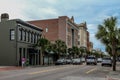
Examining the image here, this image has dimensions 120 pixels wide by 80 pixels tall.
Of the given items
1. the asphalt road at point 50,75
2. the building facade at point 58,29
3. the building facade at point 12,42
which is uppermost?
the building facade at point 58,29

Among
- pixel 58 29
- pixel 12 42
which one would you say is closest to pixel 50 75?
pixel 12 42

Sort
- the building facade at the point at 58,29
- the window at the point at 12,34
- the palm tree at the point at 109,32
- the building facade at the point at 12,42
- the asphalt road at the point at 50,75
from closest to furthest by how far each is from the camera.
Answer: the asphalt road at the point at 50,75
the palm tree at the point at 109,32
the building facade at the point at 12,42
the window at the point at 12,34
the building facade at the point at 58,29

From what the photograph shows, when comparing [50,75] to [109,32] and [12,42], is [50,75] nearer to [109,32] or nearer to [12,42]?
[109,32]

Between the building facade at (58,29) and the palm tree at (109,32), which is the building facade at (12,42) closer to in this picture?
the palm tree at (109,32)

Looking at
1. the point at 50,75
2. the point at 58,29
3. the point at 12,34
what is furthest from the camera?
the point at 58,29

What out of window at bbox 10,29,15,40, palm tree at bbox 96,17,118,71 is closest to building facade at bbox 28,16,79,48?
window at bbox 10,29,15,40

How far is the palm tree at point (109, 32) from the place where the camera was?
37500mm

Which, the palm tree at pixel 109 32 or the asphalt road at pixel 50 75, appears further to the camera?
the palm tree at pixel 109 32

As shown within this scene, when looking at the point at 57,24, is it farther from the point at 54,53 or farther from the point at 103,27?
the point at 103,27

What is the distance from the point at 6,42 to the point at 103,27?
22046 millimetres

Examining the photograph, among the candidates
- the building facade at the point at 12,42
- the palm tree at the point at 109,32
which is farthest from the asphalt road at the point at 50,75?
the building facade at the point at 12,42

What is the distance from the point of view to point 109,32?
37.8 metres

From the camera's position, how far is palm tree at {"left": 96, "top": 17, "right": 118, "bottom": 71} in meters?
37.5

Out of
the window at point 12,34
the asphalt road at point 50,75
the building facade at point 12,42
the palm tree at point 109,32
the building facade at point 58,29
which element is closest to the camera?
the asphalt road at point 50,75
